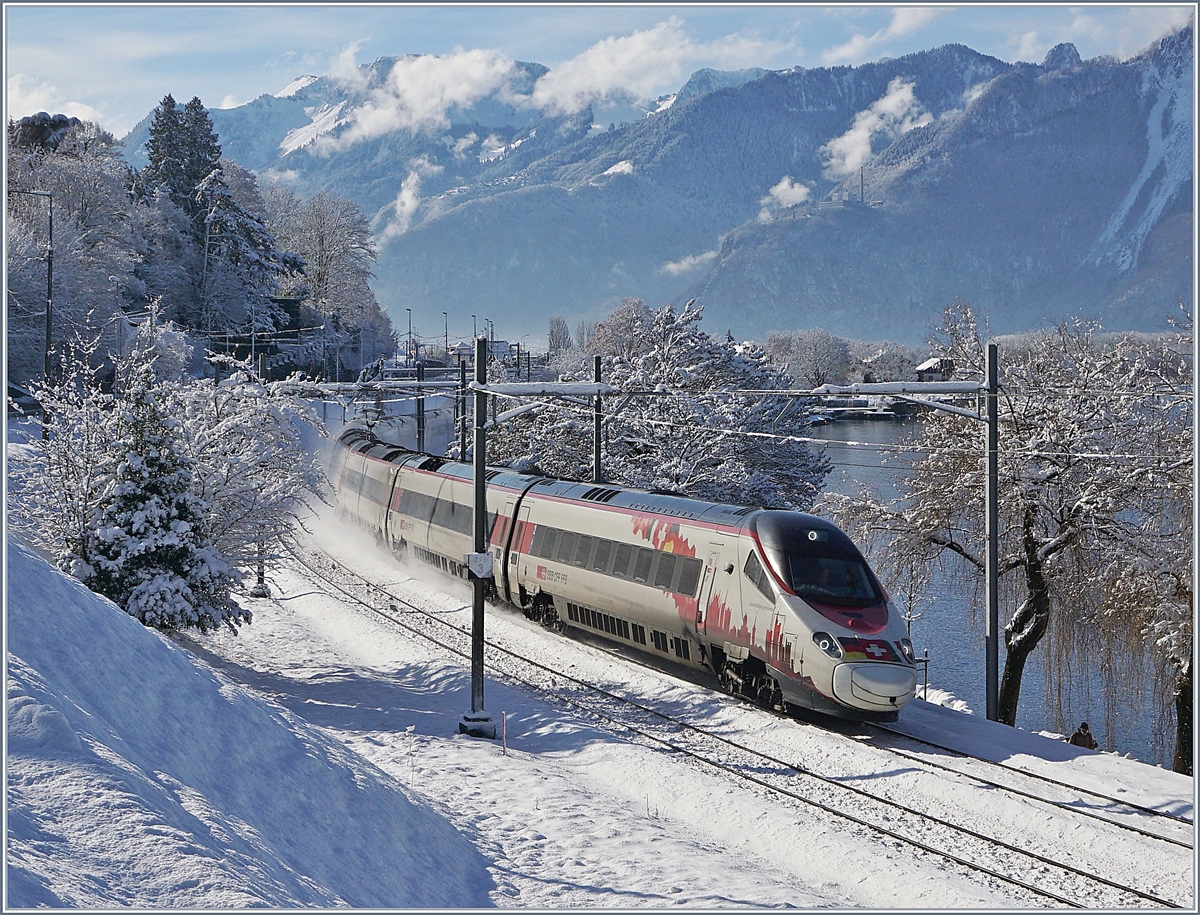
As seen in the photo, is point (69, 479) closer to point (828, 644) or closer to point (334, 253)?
point (828, 644)

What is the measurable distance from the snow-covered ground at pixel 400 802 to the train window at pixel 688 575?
1.94 metres

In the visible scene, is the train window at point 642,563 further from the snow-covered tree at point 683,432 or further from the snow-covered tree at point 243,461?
the snow-covered tree at point 683,432

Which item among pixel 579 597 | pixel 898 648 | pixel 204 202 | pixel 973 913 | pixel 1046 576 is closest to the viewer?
pixel 973 913

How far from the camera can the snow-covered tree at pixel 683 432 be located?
38.8 m

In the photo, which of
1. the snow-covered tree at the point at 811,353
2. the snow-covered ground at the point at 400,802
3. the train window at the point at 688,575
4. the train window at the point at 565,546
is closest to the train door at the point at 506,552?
the train window at the point at 565,546

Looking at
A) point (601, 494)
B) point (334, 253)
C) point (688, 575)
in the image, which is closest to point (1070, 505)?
point (688, 575)

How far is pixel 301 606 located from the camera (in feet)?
99.0

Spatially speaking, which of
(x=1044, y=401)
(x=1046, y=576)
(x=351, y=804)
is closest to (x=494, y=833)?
(x=351, y=804)

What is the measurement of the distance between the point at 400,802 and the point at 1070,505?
18.0 meters

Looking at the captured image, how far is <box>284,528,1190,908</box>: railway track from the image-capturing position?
1223 centimetres

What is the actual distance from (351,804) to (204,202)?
70100 mm

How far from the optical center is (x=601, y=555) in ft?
75.8

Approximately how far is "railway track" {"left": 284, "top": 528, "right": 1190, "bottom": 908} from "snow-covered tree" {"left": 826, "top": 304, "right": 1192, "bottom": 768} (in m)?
9.74

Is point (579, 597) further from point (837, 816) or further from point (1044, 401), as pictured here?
point (1044, 401)
